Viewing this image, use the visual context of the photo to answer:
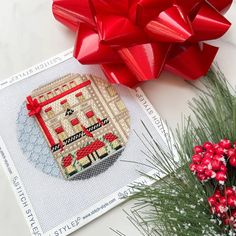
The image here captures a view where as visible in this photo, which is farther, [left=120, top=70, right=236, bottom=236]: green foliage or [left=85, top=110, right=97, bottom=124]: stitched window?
[left=85, top=110, right=97, bottom=124]: stitched window

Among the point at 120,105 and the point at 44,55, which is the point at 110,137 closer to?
the point at 120,105

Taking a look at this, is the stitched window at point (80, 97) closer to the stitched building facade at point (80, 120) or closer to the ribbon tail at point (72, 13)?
the stitched building facade at point (80, 120)

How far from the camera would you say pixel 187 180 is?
1.65 feet

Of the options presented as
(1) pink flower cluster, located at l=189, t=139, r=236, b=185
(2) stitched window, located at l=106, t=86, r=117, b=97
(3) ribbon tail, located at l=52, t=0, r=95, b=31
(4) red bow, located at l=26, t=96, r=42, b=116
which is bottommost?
(1) pink flower cluster, located at l=189, t=139, r=236, b=185

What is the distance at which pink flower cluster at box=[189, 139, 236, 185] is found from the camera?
0.45 m

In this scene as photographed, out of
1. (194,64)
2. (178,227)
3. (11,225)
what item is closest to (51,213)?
(11,225)

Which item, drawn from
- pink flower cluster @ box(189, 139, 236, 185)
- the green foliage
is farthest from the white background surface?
pink flower cluster @ box(189, 139, 236, 185)

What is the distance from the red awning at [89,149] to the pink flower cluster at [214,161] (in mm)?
170

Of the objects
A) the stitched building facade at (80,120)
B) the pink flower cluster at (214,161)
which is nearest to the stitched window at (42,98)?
the stitched building facade at (80,120)

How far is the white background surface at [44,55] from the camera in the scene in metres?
0.57

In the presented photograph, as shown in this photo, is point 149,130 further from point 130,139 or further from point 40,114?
point 40,114

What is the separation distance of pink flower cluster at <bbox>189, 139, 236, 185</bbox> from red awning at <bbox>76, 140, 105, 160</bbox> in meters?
0.17

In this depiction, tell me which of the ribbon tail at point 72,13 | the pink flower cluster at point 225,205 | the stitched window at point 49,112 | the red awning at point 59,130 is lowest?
the pink flower cluster at point 225,205

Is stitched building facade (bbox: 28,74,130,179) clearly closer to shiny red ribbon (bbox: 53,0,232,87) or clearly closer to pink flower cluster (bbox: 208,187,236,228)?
shiny red ribbon (bbox: 53,0,232,87)
